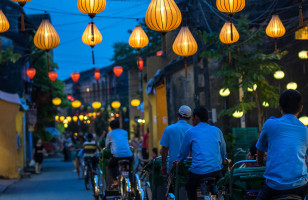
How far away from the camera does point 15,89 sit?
87.3 feet

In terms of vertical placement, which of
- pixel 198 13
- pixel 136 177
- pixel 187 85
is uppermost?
pixel 198 13

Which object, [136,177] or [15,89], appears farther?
[15,89]

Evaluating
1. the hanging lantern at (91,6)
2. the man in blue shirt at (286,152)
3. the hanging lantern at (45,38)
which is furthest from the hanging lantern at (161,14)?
the man in blue shirt at (286,152)

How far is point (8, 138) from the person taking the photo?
921 inches

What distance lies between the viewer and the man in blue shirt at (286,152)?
4.75 meters

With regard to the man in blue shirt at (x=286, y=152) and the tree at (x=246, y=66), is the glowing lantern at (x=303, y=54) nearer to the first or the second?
the tree at (x=246, y=66)

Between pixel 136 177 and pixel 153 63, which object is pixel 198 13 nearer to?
pixel 136 177

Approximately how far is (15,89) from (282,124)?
2313 cm

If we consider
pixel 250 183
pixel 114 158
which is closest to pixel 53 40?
pixel 114 158

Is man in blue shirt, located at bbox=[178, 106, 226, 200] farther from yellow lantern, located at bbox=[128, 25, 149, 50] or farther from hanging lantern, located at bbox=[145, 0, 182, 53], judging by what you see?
yellow lantern, located at bbox=[128, 25, 149, 50]

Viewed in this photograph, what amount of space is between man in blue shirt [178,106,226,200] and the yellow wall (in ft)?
56.7

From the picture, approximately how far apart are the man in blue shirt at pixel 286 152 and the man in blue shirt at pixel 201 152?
194 cm

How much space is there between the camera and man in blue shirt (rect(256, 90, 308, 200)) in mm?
4750

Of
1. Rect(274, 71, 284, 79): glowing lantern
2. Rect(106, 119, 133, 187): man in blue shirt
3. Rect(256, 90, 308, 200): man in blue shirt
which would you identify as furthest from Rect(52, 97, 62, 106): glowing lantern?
Rect(256, 90, 308, 200): man in blue shirt
